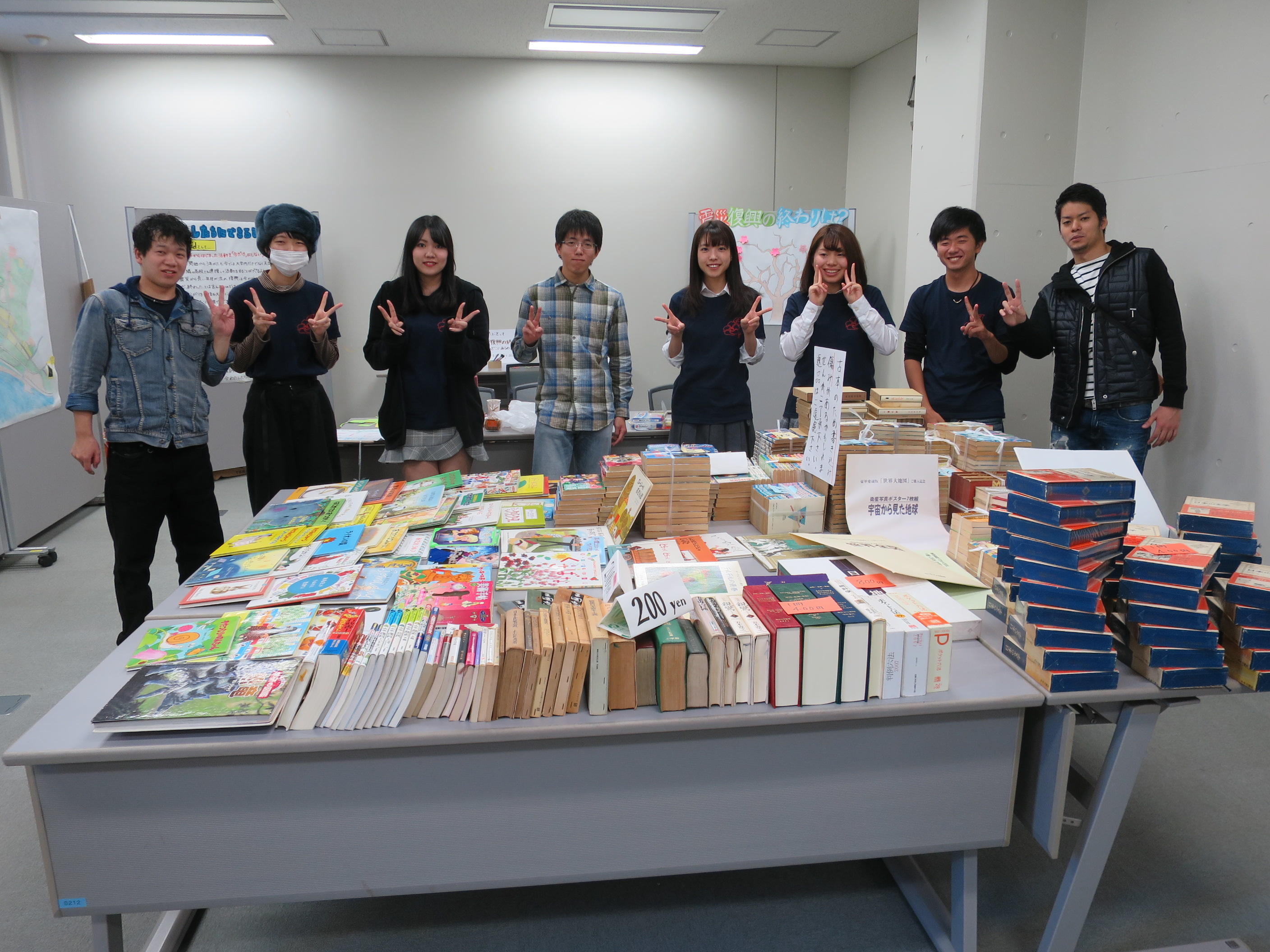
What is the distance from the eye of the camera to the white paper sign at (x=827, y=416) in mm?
2166

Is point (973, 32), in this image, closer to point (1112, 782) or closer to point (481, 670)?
point (1112, 782)

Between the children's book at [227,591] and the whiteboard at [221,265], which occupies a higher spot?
the whiteboard at [221,265]

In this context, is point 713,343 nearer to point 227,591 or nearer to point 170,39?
point 227,591

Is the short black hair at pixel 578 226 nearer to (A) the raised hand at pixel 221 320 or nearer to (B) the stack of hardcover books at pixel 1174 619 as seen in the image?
(A) the raised hand at pixel 221 320

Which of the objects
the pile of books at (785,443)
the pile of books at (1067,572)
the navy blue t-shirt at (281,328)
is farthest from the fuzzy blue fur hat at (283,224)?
the pile of books at (1067,572)

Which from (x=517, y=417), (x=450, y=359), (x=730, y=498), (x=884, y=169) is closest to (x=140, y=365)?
(x=450, y=359)

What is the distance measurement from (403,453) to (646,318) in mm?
3525

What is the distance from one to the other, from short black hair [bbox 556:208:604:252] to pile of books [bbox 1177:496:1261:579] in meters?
2.13

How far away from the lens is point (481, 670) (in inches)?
57.3

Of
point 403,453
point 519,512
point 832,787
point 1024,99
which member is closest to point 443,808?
point 832,787

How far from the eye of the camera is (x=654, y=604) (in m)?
1.53

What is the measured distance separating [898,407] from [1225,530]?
3.02 ft

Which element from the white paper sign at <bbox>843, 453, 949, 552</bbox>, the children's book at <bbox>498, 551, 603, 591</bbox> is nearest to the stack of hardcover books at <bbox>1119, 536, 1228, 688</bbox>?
the white paper sign at <bbox>843, 453, 949, 552</bbox>

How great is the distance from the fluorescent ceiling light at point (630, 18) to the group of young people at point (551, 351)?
7.66 feet
